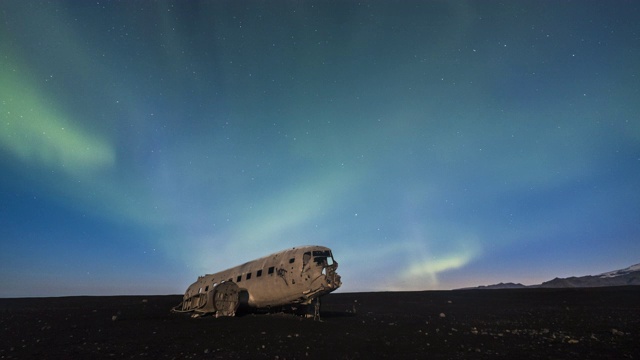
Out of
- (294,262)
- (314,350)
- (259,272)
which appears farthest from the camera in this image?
(259,272)

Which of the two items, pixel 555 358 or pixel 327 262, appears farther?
pixel 327 262

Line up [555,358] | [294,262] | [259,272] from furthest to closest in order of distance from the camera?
[259,272], [294,262], [555,358]

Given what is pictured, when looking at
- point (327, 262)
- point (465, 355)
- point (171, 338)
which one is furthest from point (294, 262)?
point (465, 355)

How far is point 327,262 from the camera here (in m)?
22.4

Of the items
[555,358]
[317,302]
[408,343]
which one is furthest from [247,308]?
[555,358]

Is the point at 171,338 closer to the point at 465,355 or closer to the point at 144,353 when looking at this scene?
the point at 144,353

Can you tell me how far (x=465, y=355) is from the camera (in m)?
12.2

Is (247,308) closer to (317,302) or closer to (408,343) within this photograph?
(317,302)

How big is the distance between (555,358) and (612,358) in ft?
7.40

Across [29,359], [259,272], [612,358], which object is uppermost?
[259,272]

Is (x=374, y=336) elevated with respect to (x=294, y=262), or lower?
lower

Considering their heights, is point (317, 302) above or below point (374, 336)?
above

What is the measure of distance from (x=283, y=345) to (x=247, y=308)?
11909 millimetres

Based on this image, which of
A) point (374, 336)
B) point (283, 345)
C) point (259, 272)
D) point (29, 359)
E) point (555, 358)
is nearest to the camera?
point (555, 358)
